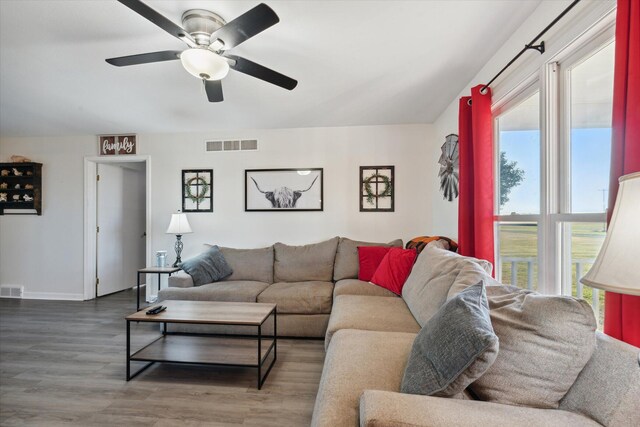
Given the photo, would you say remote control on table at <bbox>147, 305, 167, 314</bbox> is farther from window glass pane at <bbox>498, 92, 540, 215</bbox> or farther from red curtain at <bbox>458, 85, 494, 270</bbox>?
window glass pane at <bbox>498, 92, 540, 215</bbox>

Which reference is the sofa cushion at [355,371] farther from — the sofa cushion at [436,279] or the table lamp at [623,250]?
the table lamp at [623,250]

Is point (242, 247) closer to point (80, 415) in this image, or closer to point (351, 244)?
point (351, 244)

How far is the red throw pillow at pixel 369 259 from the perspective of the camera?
3.34 meters

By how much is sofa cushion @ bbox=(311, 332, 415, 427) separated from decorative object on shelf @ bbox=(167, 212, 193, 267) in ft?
9.22

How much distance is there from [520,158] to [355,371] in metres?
1.90

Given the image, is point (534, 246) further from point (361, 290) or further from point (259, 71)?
point (259, 71)

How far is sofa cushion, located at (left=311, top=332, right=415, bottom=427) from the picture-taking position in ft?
3.54

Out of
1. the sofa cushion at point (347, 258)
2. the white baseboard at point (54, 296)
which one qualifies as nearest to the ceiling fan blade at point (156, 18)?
the sofa cushion at point (347, 258)

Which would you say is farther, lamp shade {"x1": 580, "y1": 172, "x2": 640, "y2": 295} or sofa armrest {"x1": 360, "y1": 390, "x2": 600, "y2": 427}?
sofa armrest {"x1": 360, "y1": 390, "x2": 600, "y2": 427}

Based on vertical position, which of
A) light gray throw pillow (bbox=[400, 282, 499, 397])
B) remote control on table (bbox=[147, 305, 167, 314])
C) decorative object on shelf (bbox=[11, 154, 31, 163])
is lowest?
remote control on table (bbox=[147, 305, 167, 314])

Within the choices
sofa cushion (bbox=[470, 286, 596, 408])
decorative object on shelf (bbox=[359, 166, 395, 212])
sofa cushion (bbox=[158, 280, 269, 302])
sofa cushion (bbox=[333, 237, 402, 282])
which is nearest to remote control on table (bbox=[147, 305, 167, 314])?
sofa cushion (bbox=[158, 280, 269, 302])

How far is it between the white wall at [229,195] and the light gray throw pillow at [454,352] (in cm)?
286

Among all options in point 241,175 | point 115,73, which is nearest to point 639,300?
point 115,73

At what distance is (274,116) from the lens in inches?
143
